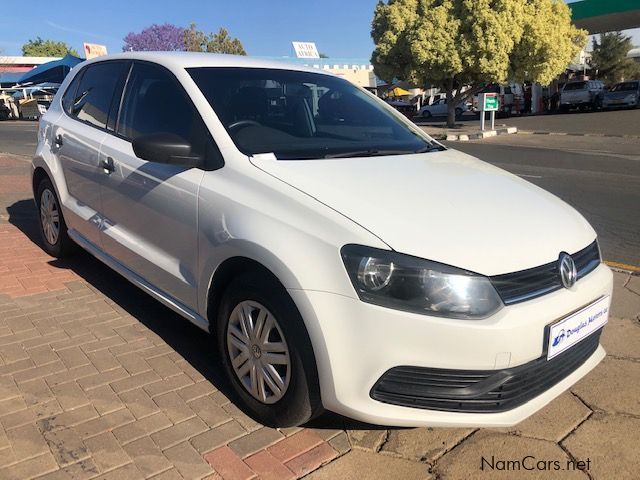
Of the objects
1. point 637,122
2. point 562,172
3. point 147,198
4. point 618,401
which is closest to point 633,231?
point 618,401

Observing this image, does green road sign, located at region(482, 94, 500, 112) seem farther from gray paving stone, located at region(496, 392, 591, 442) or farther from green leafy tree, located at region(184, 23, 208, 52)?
green leafy tree, located at region(184, 23, 208, 52)

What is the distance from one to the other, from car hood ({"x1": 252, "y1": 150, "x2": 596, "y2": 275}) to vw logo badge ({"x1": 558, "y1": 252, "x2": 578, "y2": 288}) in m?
0.04

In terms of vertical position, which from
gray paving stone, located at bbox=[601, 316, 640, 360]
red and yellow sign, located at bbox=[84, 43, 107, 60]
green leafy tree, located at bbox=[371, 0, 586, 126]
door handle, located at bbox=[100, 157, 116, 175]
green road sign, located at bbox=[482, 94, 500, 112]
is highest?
red and yellow sign, located at bbox=[84, 43, 107, 60]

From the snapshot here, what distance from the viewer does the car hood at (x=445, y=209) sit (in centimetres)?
215

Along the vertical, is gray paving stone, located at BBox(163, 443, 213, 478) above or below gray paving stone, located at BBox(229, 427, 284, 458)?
above

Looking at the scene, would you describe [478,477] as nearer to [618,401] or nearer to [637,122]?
[618,401]

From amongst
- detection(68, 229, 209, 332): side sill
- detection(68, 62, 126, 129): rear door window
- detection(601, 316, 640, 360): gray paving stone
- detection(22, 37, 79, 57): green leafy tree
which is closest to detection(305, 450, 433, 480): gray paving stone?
detection(68, 229, 209, 332): side sill

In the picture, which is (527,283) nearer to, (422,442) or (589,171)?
(422,442)

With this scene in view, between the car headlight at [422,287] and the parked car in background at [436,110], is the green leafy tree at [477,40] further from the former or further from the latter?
the car headlight at [422,287]

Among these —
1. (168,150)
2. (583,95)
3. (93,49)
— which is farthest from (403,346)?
(93,49)

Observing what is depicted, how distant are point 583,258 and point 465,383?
0.92m

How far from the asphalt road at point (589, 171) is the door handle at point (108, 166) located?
4.44m

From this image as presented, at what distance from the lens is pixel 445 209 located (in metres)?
2.39

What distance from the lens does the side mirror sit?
9.00ft
